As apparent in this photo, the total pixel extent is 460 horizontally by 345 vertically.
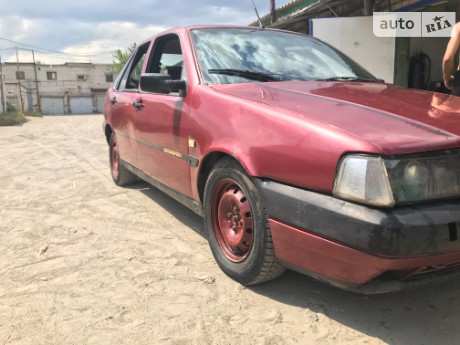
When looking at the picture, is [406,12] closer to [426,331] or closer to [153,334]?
[426,331]

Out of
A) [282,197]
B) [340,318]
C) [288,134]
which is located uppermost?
[288,134]

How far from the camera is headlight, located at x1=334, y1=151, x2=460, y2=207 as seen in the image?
1617 mm

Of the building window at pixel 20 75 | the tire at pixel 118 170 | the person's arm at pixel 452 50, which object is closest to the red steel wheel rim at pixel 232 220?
the person's arm at pixel 452 50

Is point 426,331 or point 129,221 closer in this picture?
point 426,331

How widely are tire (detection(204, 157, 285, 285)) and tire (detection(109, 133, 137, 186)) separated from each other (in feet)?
8.22

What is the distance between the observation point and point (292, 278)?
98.4 inches

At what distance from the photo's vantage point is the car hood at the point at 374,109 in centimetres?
168

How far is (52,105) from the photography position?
51.2 meters

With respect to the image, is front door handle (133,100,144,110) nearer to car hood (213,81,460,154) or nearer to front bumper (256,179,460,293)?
car hood (213,81,460,154)

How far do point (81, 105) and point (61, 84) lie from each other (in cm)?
362

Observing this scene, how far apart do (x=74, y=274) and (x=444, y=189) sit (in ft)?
7.48

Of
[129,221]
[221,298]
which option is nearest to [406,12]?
[129,221]

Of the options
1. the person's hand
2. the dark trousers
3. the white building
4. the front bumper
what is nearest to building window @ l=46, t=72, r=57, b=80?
the white building

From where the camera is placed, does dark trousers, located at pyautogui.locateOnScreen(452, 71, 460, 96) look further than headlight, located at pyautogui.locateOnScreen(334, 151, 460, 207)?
Yes
